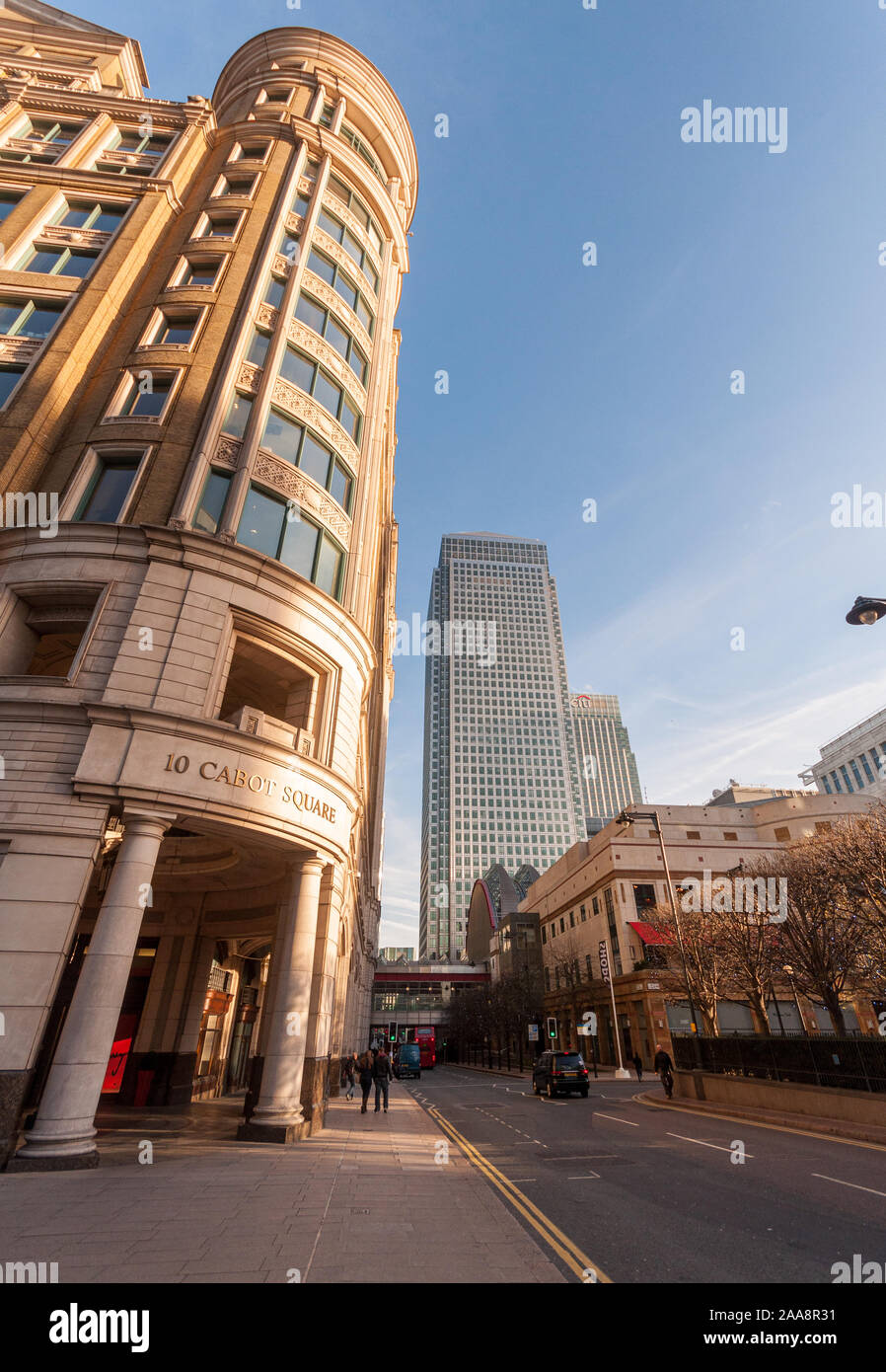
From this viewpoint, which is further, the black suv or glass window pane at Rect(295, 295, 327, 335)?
the black suv

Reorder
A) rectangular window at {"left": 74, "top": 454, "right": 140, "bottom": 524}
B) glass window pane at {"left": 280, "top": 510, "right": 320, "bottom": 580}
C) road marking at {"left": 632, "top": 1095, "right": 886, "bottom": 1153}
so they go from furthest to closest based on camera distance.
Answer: glass window pane at {"left": 280, "top": 510, "right": 320, "bottom": 580} < rectangular window at {"left": 74, "top": 454, "right": 140, "bottom": 524} < road marking at {"left": 632, "top": 1095, "right": 886, "bottom": 1153}

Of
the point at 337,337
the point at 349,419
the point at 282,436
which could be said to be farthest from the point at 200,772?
the point at 337,337

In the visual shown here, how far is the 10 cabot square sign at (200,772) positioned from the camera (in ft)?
39.8

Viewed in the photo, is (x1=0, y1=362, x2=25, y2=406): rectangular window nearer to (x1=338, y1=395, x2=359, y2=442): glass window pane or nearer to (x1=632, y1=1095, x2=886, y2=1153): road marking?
(x1=338, y1=395, x2=359, y2=442): glass window pane

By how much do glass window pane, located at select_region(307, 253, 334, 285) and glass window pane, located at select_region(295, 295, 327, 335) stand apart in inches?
61.8

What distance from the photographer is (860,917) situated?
23.2m

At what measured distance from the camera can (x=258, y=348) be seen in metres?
19.8

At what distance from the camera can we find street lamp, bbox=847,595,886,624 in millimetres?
11953

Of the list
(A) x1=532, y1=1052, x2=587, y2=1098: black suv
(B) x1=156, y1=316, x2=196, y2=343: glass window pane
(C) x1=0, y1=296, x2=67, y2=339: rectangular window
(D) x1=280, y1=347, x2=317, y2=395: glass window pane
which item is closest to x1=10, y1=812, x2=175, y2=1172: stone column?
(D) x1=280, y1=347, x2=317, y2=395: glass window pane

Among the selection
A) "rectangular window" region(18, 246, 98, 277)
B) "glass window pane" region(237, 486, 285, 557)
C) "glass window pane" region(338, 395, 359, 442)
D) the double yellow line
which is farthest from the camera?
"rectangular window" region(18, 246, 98, 277)

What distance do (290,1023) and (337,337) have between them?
2234 centimetres
